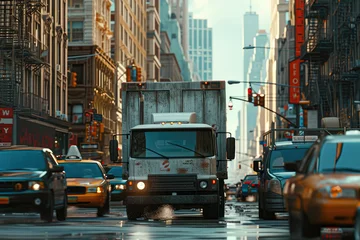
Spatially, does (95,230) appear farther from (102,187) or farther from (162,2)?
(162,2)

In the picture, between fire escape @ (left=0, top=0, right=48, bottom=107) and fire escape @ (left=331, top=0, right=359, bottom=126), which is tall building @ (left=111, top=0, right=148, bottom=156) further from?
fire escape @ (left=0, top=0, right=48, bottom=107)

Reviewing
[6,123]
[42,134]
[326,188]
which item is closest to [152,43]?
[42,134]

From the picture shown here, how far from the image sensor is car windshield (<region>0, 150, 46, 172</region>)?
21328 mm

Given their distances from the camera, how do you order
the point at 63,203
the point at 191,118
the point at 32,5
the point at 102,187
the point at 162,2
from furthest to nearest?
the point at 162,2 < the point at 32,5 < the point at 102,187 < the point at 191,118 < the point at 63,203

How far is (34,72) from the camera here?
56500mm

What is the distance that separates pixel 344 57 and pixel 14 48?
58.4 feet

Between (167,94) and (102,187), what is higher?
(167,94)

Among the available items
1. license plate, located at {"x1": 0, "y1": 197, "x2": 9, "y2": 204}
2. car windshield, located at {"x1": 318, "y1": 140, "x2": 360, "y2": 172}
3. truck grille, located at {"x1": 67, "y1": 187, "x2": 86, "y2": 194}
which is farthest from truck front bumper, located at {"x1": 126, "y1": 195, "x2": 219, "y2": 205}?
car windshield, located at {"x1": 318, "y1": 140, "x2": 360, "y2": 172}

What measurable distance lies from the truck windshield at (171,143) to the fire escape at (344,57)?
27825 mm

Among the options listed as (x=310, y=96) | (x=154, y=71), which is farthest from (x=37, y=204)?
(x=154, y=71)

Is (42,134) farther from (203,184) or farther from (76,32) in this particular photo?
(203,184)

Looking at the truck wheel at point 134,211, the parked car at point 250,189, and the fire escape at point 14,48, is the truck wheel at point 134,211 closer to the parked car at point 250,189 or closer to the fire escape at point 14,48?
the fire escape at point 14,48

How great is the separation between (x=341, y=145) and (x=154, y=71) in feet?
396

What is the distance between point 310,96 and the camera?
225ft
